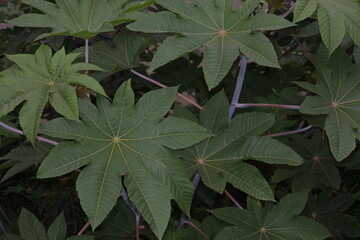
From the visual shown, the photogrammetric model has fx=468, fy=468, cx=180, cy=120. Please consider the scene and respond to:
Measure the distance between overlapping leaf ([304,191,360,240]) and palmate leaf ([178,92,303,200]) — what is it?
0.72 metres

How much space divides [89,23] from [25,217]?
0.54 meters

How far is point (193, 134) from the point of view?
3.25ft

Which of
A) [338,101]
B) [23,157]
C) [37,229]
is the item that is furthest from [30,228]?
[338,101]

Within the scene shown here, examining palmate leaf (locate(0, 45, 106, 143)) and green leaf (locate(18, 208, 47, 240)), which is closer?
palmate leaf (locate(0, 45, 106, 143))

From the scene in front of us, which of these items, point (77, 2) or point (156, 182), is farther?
point (77, 2)

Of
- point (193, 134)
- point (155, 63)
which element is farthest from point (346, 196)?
point (155, 63)

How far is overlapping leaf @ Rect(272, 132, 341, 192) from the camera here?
1.46m

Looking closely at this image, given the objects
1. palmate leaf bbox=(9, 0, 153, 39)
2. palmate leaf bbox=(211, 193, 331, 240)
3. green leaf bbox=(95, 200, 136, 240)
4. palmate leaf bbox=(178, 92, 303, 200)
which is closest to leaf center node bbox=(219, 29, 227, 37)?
palmate leaf bbox=(178, 92, 303, 200)

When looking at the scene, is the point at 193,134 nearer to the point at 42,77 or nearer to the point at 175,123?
the point at 175,123

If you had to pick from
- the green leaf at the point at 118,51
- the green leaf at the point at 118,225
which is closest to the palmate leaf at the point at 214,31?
the green leaf at the point at 118,51

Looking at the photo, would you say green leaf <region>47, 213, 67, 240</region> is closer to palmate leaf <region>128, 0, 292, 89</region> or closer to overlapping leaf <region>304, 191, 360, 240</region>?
palmate leaf <region>128, 0, 292, 89</region>

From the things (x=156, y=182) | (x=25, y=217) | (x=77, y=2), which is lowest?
(x=25, y=217)

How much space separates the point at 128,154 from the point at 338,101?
21.5 inches

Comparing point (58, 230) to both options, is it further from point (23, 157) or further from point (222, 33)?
point (222, 33)
